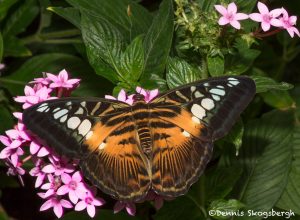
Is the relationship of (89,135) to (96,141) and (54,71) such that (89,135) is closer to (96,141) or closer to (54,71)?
(96,141)

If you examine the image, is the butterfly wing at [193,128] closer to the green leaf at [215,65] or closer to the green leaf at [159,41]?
the green leaf at [215,65]

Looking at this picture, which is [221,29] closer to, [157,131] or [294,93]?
[157,131]

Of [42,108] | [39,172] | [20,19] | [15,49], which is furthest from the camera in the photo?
[20,19]

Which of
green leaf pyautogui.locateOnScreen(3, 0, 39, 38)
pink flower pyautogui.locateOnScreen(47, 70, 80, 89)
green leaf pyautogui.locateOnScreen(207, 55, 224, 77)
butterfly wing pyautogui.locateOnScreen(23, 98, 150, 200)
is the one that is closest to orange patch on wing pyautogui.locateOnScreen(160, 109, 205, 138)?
butterfly wing pyautogui.locateOnScreen(23, 98, 150, 200)

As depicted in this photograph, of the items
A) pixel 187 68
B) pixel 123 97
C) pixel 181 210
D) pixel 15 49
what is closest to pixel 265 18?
pixel 187 68

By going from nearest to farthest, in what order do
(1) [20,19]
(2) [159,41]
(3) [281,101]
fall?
(2) [159,41], (3) [281,101], (1) [20,19]

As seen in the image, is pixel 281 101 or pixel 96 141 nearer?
pixel 96 141

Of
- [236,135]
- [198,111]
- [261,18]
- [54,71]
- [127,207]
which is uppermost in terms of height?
[261,18]
